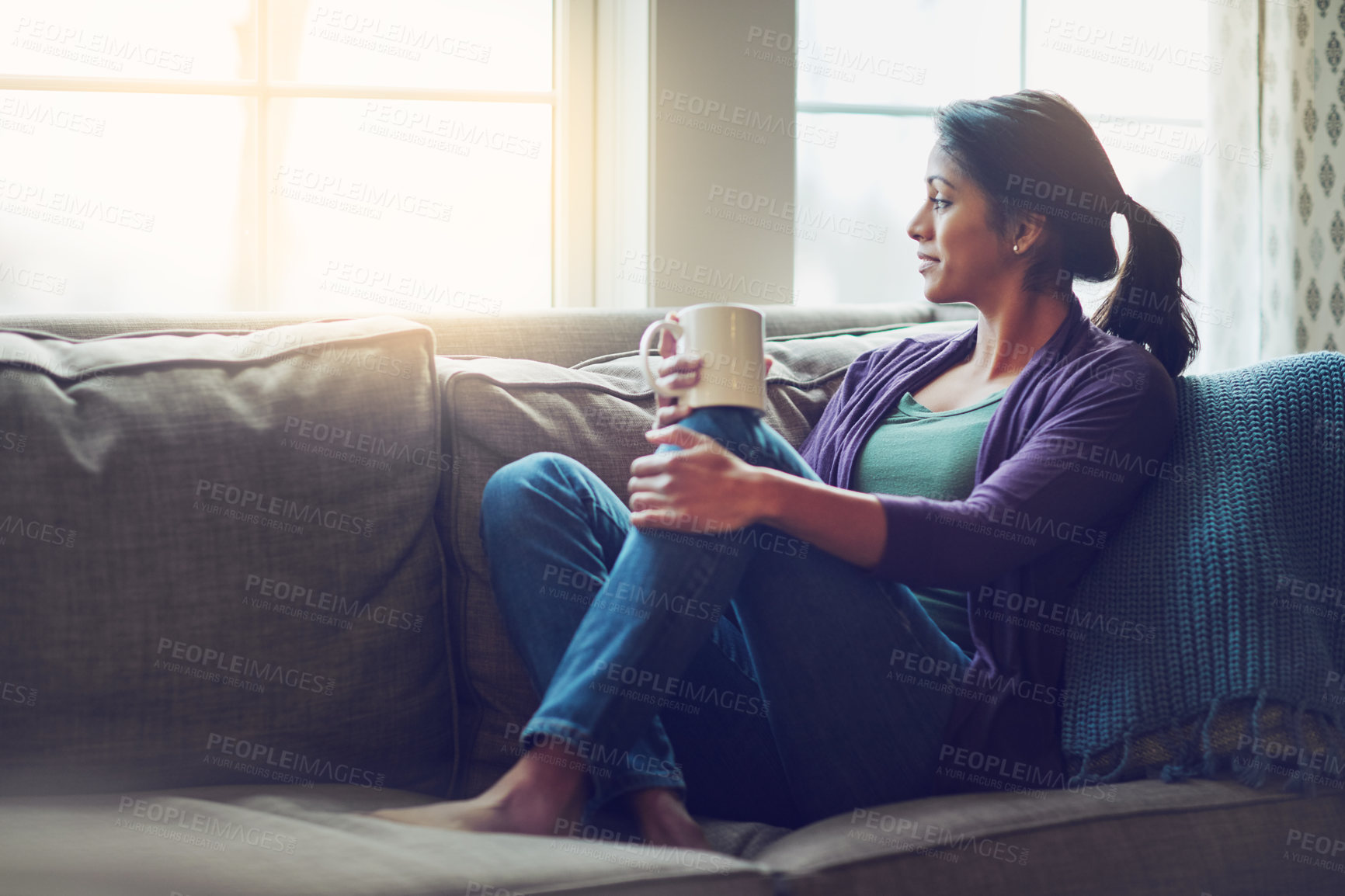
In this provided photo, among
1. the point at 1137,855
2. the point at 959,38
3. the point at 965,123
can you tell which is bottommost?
the point at 1137,855

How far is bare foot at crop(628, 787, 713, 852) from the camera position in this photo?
917 millimetres

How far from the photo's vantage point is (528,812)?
2.91 ft

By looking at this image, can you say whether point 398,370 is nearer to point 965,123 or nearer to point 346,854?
point 346,854

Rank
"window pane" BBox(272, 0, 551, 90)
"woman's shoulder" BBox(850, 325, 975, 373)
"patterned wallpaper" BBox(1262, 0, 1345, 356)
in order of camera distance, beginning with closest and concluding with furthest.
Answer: "woman's shoulder" BBox(850, 325, 975, 373), "window pane" BBox(272, 0, 551, 90), "patterned wallpaper" BBox(1262, 0, 1345, 356)

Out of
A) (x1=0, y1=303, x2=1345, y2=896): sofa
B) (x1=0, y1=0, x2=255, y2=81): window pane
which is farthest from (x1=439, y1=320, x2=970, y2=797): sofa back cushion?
(x1=0, y1=0, x2=255, y2=81): window pane

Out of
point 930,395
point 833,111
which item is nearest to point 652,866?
point 930,395

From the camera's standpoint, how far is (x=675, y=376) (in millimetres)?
1012

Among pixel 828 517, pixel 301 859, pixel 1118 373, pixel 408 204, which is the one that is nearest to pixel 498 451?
pixel 828 517

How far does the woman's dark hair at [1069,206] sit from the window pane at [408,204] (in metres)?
1.19

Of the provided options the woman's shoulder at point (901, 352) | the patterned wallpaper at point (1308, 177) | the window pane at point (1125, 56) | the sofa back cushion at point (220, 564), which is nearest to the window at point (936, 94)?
the window pane at point (1125, 56)

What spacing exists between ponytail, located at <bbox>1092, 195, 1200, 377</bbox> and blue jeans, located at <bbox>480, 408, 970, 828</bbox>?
434 mm

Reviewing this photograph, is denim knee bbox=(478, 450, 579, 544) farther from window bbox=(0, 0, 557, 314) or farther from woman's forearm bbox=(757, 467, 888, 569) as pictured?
window bbox=(0, 0, 557, 314)

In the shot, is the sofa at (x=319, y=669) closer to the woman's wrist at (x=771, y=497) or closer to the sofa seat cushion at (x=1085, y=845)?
the sofa seat cushion at (x=1085, y=845)

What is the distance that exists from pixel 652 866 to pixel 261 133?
179 cm
